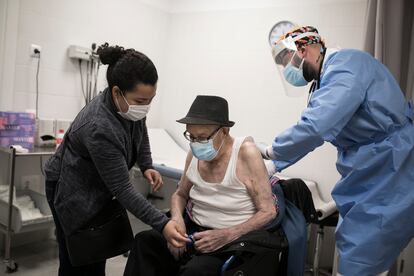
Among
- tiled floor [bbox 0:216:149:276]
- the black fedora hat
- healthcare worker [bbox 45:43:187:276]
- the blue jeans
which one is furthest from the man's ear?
tiled floor [bbox 0:216:149:276]

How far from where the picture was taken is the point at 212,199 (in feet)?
5.30

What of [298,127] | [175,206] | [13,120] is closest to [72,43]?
[13,120]

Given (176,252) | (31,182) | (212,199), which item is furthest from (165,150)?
(176,252)

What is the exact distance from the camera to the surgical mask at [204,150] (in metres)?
1.58

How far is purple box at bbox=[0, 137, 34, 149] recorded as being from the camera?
7.86 ft

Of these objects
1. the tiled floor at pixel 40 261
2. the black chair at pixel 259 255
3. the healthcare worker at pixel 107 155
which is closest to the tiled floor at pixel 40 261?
the tiled floor at pixel 40 261

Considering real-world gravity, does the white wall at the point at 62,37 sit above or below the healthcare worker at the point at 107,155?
above

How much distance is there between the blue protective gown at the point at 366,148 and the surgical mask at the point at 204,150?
30 cm

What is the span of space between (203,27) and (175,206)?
7.89ft

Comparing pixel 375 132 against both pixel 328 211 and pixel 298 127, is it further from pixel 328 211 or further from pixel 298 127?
pixel 328 211

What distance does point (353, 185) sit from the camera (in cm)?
149

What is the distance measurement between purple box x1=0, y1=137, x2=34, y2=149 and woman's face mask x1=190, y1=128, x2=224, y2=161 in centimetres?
148

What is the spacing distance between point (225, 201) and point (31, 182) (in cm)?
197

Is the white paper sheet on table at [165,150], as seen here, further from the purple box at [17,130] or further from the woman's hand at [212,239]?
the woman's hand at [212,239]
